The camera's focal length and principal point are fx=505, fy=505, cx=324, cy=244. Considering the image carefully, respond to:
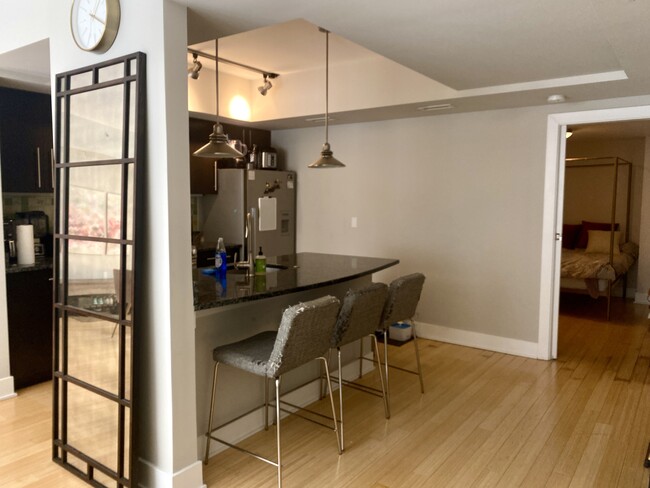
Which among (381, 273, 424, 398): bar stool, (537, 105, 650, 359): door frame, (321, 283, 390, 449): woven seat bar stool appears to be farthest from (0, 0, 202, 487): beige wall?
(537, 105, 650, 359): door frame

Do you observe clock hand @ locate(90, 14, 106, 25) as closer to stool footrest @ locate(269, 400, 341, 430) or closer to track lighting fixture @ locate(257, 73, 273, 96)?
stool footrest @ locate(269, 400, 341, 430)

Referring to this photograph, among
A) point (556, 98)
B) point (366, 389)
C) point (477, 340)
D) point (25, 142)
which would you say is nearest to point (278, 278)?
point (366, 389)

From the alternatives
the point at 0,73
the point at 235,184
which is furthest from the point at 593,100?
the point at 0,73

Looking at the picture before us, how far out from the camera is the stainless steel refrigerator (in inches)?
214

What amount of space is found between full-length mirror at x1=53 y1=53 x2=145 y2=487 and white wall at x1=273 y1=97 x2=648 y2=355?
338cm

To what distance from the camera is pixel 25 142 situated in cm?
391

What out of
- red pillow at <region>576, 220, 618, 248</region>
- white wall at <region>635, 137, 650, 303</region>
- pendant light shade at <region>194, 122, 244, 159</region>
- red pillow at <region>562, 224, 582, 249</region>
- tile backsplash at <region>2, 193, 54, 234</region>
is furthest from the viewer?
red pillow at <region>562, 224, 582, 249</region>

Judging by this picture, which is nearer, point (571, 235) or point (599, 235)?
point (599, 235)

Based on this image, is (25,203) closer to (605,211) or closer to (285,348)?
(285,348)

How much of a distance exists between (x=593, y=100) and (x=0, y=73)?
A: 4574 millimetres

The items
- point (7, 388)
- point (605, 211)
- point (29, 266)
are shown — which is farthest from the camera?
point (605, 211)

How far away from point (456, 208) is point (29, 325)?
12.5 ft

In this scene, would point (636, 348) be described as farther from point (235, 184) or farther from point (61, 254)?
point (61, 254)

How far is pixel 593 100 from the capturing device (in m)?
4.19
